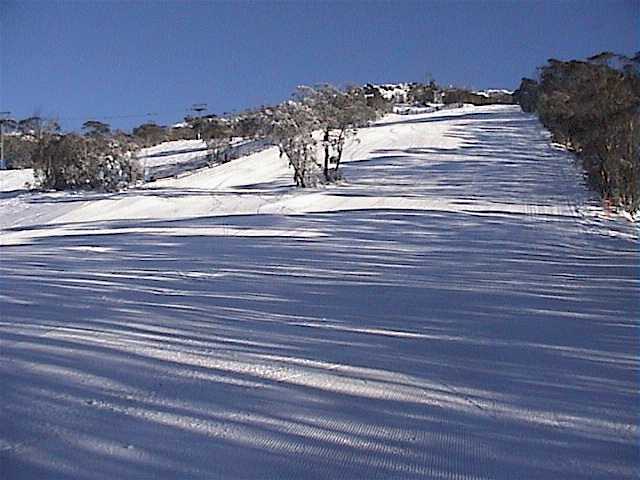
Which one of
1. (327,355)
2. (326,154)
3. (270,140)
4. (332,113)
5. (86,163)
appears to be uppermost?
(332,113)

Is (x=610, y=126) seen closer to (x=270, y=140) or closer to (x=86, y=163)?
(x=270, y=140)

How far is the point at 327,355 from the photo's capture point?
6180 mm

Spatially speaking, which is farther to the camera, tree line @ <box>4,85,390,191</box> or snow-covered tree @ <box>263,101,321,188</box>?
tree line @ <box>4,85,390,191</box>

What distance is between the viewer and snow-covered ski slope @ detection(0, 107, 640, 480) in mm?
4273

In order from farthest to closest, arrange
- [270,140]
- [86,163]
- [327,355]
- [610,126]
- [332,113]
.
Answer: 1. [86,163]
2. [332,113]
3. [270,140]
4. [610,126]
5. [327,355]

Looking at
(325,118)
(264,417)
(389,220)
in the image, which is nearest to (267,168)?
(325,118)

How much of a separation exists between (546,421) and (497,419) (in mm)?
282

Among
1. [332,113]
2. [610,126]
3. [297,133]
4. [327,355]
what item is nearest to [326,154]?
[332,113]

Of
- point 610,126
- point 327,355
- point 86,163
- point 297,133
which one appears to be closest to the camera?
point 327,355

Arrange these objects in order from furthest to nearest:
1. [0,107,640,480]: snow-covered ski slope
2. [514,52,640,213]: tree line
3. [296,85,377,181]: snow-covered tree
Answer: [296,85,377,181]: snow-covered tree, [514,52,640,213]: tree line, [0,107,640,480]: snow-covered ski slope

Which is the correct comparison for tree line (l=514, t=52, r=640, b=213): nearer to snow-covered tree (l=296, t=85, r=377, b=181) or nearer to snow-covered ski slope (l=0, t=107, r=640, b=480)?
snow-covered ski slope (l=0, t=107, r=640, b=480)

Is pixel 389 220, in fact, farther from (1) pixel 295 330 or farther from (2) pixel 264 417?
(2) pixel 264 417

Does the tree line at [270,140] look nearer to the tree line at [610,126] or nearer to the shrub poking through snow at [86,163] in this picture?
the shrub poking through snow at [86,163]

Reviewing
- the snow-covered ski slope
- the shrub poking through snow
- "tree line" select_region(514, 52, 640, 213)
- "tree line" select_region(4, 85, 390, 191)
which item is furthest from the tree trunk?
the snow-covered ski slope
